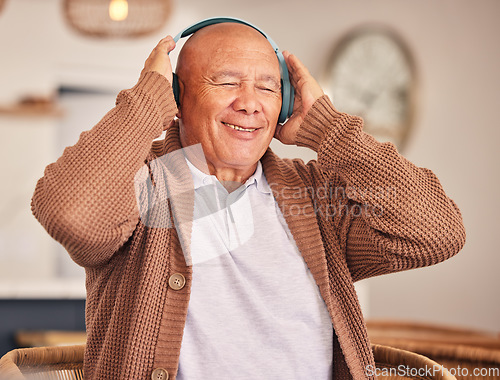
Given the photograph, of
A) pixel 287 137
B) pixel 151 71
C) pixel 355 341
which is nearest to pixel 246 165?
pixel 287 137

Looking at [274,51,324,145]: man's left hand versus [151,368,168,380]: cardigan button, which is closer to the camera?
[151,368,168,380]: cardigan button

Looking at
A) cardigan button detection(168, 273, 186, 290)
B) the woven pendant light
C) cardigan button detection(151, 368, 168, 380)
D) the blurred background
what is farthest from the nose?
the woven pendant light

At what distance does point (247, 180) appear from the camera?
1.36 meters

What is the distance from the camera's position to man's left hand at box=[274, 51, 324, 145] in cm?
136

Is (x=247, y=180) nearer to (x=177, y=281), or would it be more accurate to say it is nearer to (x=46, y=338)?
(x=177, y=281)

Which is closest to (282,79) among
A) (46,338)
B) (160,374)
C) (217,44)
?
(217,44)

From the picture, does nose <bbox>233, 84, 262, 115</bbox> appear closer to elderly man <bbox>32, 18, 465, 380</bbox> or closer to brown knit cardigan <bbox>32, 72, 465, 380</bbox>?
elderly man <bbox>32, 18, 465, 380</bbox>

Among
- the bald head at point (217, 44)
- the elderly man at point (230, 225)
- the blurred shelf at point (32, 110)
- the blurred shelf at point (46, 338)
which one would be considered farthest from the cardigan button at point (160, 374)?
the blurred shelf at point (32, 110)

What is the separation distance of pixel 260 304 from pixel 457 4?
271cm

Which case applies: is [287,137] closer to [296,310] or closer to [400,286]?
[296,310]

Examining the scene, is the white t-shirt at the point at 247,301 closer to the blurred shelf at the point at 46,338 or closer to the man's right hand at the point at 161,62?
the man's right hand at the point at 161,62

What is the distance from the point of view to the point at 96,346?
120 cm

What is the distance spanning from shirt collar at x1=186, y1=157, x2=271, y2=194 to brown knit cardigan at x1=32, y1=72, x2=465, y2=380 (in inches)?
0.7

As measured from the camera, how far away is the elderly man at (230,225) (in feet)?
3.70
